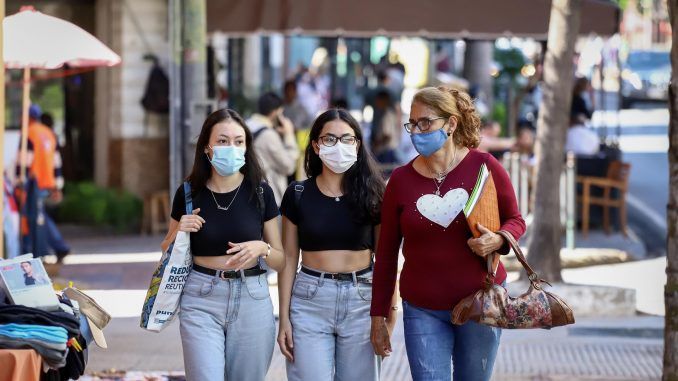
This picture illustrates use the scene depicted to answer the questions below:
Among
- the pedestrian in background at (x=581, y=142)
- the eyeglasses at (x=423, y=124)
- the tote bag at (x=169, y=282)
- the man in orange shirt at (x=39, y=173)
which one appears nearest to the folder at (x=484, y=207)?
the eyeglasses at (x=423, y=124)

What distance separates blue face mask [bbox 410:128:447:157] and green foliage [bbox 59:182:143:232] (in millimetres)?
11566

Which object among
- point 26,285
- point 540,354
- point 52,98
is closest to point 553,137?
point 540,354

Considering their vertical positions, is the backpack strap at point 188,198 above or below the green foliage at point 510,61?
below

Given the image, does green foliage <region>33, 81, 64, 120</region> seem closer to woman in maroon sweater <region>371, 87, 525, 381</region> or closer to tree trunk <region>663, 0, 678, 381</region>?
tree trunk <region>663, 0, 678, 381</region>

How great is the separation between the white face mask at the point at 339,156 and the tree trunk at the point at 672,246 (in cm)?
144

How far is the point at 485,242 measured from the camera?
5.17 metres

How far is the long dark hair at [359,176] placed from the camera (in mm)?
5840

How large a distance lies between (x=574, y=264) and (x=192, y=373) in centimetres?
857

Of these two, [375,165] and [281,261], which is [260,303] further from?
[375,165]

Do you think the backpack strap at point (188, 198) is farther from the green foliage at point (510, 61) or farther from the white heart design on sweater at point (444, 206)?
the green foliage at point (510, 61)

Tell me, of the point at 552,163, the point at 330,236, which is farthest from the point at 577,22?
the point at 330,236

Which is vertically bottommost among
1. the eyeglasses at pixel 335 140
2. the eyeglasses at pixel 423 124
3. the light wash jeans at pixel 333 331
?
the light wash jeans at pixel 333 331

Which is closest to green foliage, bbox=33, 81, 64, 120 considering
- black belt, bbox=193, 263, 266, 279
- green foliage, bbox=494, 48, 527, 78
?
green foliage, bbox=494, 48, 527, 78

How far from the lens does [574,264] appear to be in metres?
13.7
